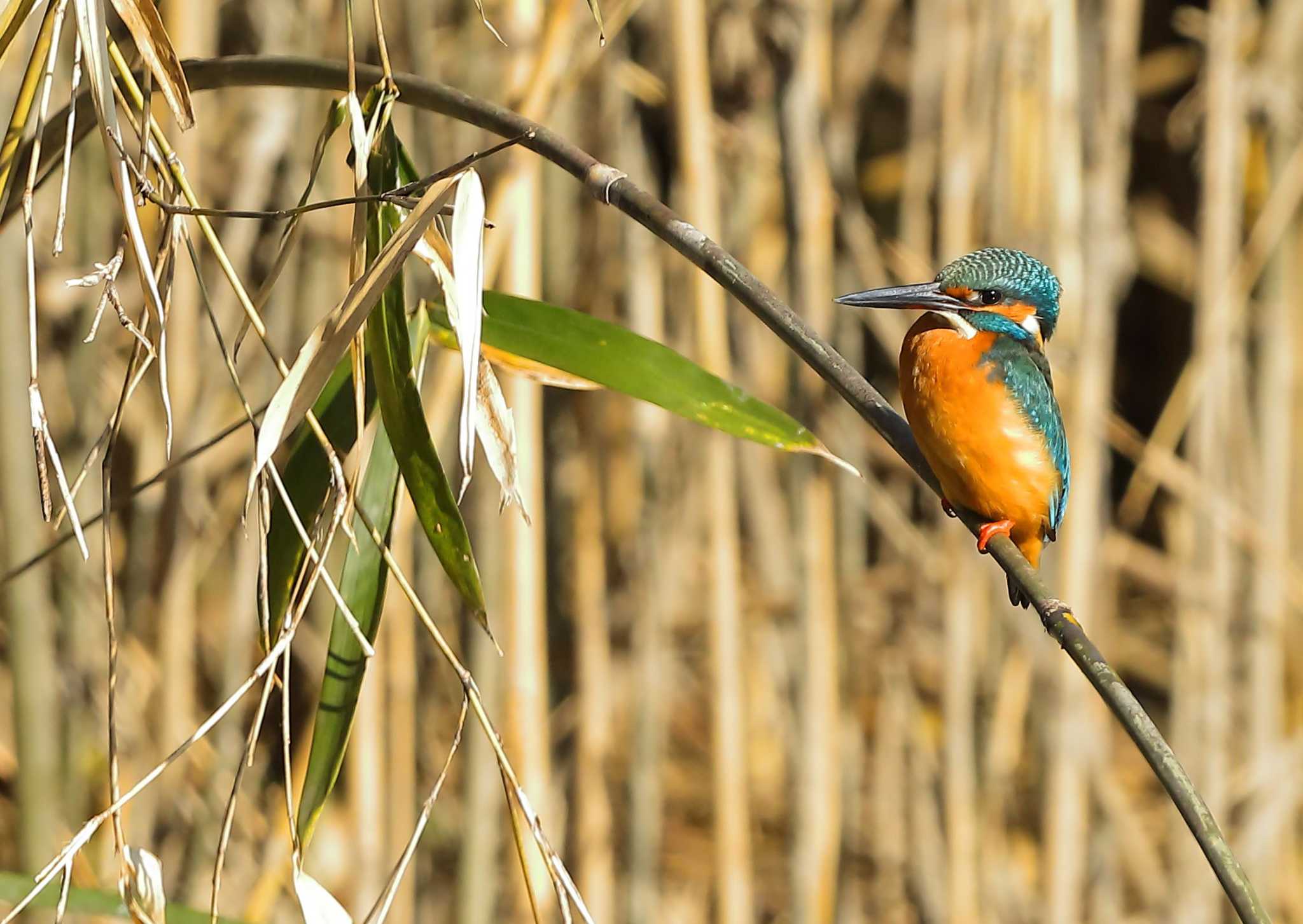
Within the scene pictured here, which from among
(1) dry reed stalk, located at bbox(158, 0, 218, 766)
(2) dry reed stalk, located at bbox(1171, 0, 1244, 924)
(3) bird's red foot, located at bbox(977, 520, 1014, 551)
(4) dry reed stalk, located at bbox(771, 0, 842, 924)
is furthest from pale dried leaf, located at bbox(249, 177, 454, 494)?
(2) dry reed stalk, located at bbox(1171, 0, 1244, 924)

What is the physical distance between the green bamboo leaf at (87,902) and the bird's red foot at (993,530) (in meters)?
0.71

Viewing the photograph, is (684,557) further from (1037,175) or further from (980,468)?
(980,468)

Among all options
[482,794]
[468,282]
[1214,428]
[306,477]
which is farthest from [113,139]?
[1214,428]

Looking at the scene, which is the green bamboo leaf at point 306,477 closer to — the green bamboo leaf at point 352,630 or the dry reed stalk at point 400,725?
the green bamboo leaf at point 352,630

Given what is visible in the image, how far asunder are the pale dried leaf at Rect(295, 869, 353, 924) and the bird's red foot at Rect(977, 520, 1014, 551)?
642mm

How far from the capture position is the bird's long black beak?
53.3 inches

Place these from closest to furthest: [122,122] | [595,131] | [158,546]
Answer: [122,122]
[158,546]
[595,131]

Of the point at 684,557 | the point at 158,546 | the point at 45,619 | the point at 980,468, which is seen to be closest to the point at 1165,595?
the point at 684,557

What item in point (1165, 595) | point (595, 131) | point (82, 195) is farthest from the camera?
point (1165, 595)

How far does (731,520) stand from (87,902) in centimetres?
115

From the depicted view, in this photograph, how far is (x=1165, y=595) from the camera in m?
3.60

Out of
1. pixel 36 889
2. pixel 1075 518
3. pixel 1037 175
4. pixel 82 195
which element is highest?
pixel 1037 175

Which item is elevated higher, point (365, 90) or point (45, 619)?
point (365, 90)

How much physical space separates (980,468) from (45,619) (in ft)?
3.41
